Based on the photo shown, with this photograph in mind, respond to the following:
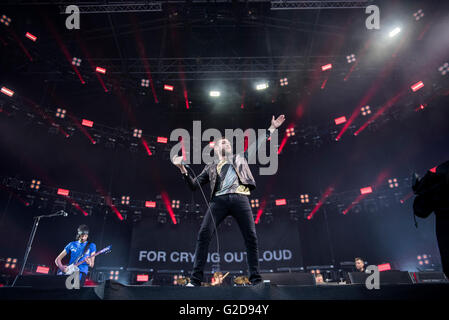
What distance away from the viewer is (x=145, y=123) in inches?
599

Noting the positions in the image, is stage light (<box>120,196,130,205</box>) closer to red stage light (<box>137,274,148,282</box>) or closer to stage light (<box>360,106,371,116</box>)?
red stage light (<box>137,274,148,282</box>)

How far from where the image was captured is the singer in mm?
3008

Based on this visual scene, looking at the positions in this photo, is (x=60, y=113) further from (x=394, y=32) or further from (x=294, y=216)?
(x=394, y=32)

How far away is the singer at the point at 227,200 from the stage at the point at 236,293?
591 millimetres

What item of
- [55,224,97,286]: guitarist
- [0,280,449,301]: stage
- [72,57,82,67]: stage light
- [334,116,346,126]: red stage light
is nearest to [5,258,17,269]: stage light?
[55,224,97,286]: guitarist

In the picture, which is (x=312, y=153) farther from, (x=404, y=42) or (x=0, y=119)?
(x=0, y=119)

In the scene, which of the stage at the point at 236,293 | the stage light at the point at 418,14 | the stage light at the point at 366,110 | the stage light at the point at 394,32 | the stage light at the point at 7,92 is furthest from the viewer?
the stage light at the point at 366,110

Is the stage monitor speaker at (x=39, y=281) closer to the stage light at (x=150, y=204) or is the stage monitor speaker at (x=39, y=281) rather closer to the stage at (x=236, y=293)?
the stage at (x=236, y=293)

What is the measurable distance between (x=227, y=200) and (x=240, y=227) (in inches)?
14.4

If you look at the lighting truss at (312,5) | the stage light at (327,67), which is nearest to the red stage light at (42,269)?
the lighting truss at (312,5)

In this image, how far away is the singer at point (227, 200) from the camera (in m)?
3.01

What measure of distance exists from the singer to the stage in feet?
1.94

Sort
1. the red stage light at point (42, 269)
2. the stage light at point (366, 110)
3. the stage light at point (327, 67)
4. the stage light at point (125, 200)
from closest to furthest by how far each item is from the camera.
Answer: the red stage light at point (42, 269)
the stage light at point (327, 67)
the stage light at point (366, 110)
the stage light at point (125, 200)

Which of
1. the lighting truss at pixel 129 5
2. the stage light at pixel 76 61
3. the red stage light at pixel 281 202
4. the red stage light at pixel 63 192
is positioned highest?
the lighting truss at pixel 129 5
